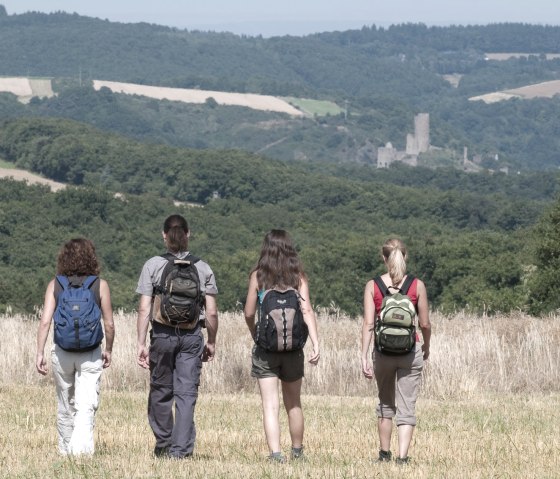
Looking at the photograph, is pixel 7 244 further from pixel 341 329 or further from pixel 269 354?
pixel 269 354

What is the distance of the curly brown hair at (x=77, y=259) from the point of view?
32.2ft

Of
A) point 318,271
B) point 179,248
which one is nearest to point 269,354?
point 179,248

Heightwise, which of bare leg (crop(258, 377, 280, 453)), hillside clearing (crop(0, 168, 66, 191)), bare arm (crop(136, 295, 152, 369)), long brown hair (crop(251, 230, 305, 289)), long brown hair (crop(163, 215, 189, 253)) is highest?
hillside clearing (crop(0, 168, 66, 191))

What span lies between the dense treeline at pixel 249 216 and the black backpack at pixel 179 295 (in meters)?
17.7

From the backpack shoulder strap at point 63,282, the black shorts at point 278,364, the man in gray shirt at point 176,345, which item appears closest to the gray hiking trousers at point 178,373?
the man in gray shirt at point 176,345

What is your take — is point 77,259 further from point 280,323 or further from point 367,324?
point 367,324

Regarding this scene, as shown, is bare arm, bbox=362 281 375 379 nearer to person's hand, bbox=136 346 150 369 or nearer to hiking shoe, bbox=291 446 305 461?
hiking shoe, bbox=291 446 305 461

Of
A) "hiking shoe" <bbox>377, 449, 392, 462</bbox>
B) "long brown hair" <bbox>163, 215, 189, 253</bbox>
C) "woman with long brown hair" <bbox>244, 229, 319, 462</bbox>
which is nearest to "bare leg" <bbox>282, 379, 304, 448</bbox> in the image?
"woman with long brown hair" <bbox>244, 229, 319, 462</bbox>

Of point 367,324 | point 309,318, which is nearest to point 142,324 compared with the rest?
point 309,318

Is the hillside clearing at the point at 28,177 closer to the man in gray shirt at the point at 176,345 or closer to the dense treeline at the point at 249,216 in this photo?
the dense treeline at the point at 249,216

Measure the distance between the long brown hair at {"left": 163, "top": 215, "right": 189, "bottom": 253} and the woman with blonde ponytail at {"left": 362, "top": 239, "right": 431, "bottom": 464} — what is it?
1.37 m

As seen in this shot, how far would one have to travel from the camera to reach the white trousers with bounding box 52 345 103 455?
32.3 ft

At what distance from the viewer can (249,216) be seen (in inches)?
4456

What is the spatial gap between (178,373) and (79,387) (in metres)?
0.71
